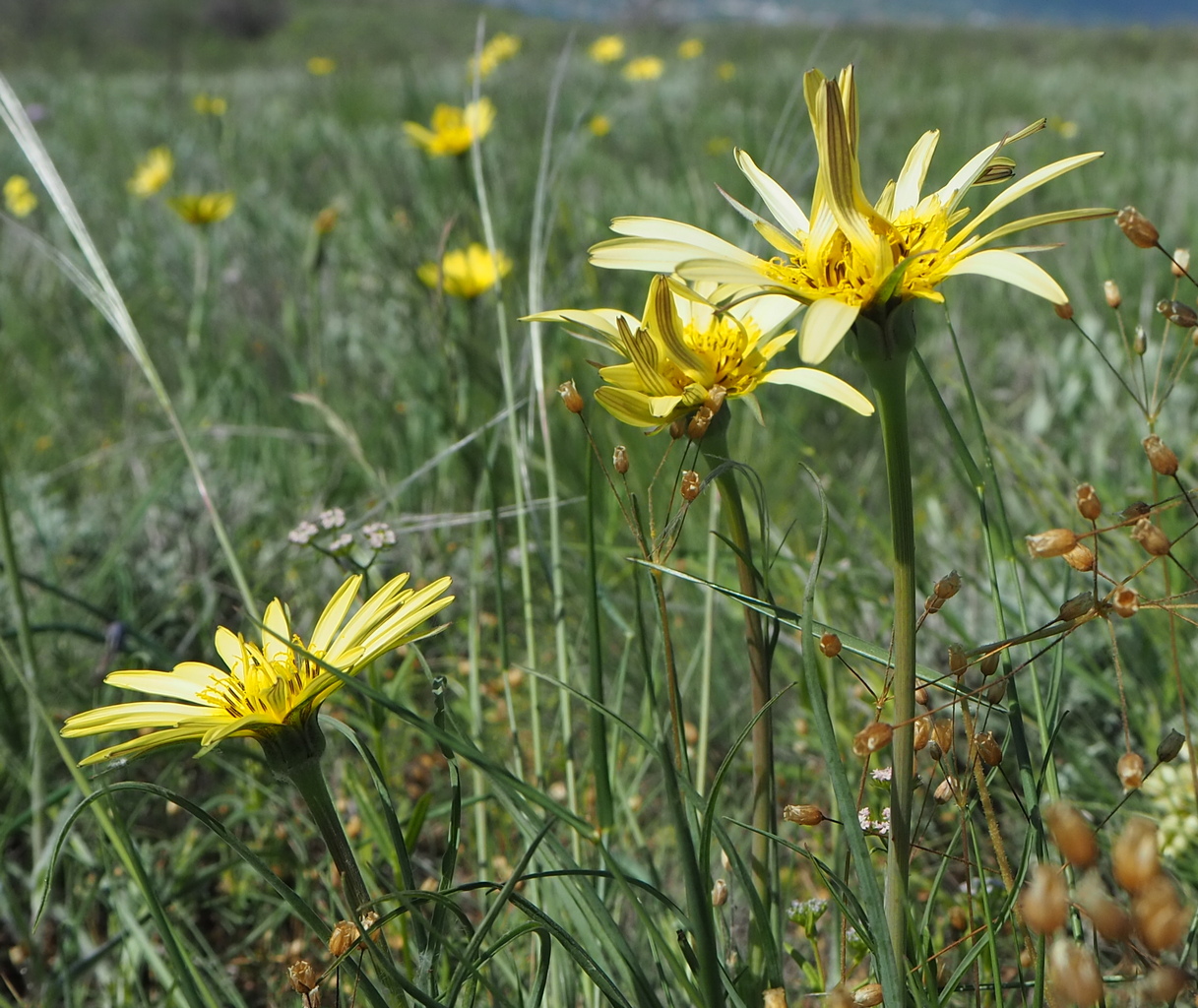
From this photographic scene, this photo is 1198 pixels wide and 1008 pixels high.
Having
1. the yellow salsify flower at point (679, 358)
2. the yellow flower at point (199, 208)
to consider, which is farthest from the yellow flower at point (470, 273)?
the yellow salsify flower at point (679, 358)

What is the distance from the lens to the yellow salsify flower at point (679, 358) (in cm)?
62

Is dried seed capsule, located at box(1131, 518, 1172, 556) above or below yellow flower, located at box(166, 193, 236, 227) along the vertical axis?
below

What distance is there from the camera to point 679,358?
0.64 meters

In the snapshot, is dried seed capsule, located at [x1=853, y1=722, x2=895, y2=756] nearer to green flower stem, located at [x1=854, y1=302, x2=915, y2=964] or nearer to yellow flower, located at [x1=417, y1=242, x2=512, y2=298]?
green flower stem, located at [x1=854, y1=302, x2=915, y2=964]

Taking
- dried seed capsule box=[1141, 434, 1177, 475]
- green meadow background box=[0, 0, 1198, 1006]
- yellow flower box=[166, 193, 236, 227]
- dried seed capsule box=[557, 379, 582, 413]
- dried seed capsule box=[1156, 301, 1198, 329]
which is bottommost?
green meadow background box=[0, 0, 1198, 1006]

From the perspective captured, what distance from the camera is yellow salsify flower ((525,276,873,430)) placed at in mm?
625

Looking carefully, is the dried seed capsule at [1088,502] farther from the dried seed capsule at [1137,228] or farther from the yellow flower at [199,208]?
the yellow flower at [199,208]

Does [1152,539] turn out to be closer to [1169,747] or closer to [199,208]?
[1169,747]

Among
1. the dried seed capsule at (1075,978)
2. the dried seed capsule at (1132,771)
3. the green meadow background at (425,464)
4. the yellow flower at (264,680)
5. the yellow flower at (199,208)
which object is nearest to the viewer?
the dried seed capsule at (1075,978)

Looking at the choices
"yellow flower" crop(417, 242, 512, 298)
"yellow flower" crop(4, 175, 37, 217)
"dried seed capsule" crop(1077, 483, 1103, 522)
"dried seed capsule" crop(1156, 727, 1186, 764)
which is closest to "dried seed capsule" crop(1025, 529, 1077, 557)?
"dried seed capsule" crop(1077, 483, 1103, 522)

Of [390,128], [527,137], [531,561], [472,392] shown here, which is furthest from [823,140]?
[390,128]

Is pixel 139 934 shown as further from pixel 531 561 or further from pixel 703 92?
pixel 703 92

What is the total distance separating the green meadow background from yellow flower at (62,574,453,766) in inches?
2.5

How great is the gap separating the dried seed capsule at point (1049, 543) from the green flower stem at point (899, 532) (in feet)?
0.18
